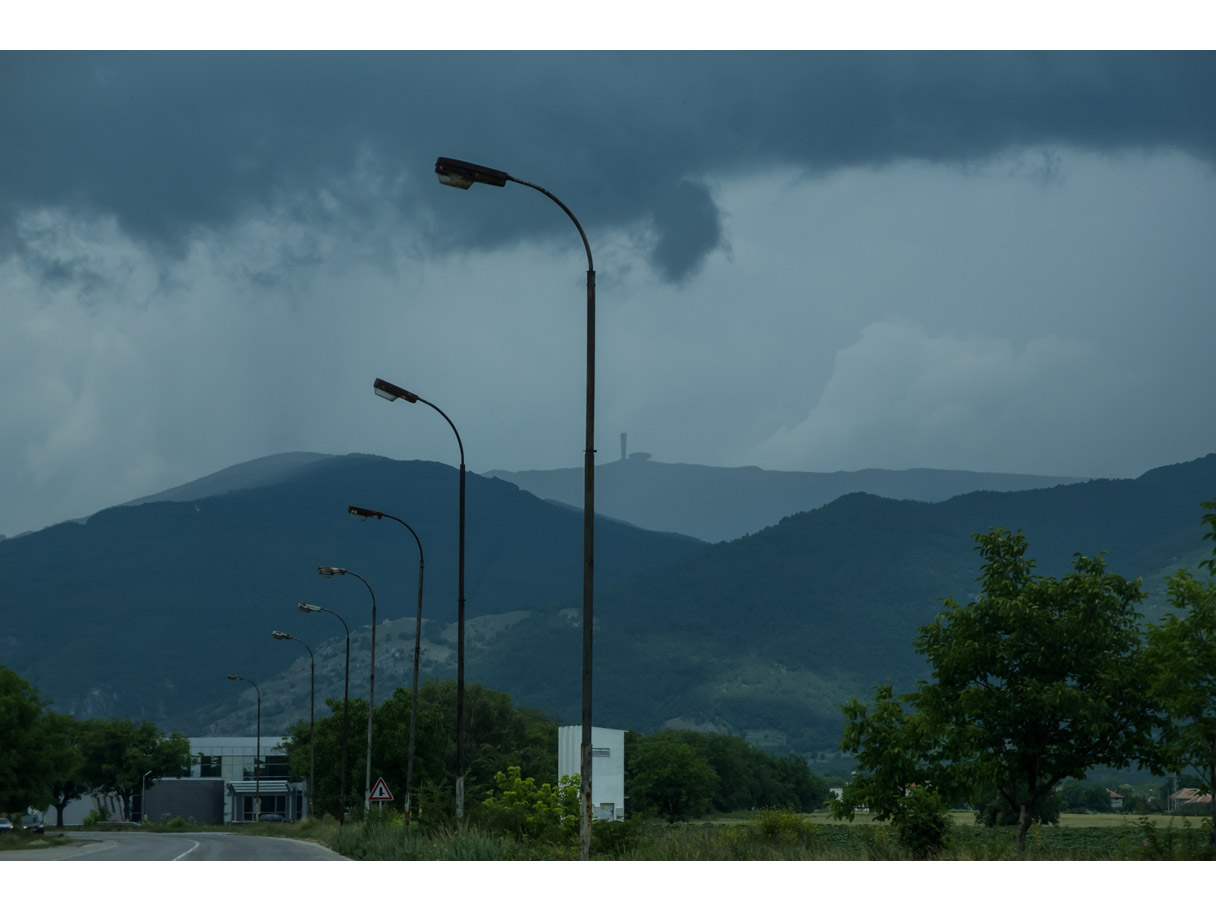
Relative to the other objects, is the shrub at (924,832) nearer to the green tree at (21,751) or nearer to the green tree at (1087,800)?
the green tree at (21,751)

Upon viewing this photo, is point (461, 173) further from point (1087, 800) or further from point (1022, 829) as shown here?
point (1087, 800)

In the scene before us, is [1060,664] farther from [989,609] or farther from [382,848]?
[382,848]

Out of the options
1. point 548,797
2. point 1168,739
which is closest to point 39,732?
point 548,797

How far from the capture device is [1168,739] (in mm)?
30828

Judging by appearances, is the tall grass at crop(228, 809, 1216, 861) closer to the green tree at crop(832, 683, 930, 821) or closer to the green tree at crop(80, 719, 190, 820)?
the green tree at crop(832, 683, 930, 821)

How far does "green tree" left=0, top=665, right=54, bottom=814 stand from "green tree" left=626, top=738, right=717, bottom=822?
99.7 m

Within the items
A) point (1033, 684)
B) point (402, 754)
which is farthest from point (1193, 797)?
point (402, 754)

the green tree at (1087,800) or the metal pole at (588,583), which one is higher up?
the metal pole at (588,583)

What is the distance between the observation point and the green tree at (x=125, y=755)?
135000 mm

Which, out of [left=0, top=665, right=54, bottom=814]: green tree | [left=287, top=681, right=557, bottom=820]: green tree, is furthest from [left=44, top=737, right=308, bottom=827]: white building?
[left=0, top=665, right=54, bottom=814]: green tree

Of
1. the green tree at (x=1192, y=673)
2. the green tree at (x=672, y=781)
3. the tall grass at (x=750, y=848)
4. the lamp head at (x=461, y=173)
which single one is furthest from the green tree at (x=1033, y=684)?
the green tree at (x=672, y=781)

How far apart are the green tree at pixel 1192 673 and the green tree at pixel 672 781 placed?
128298 mm

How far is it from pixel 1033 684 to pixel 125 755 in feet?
405

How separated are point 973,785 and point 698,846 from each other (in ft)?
38.9
